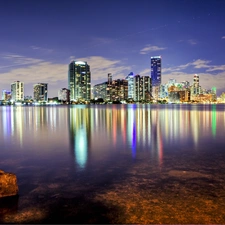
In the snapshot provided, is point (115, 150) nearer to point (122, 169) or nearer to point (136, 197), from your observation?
point (122, 169)

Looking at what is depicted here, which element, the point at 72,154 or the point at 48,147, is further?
the point at 48,147

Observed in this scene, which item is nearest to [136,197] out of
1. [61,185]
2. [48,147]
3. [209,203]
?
[209,203]

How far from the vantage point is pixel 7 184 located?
7484 mm

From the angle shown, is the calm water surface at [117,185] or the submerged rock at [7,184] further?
the submerged rock at [7,184]

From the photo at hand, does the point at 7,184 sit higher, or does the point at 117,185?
the point at 7,184

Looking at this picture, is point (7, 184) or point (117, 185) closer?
point (7, 184)

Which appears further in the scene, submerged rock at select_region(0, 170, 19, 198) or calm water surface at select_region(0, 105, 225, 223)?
submerged rock at select_region(0, 170, 19, 198)

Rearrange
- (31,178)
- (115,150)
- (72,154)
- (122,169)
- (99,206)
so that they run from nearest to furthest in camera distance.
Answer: (99,206) → (31,178) → (122,169) → (72,154) → (115,150)

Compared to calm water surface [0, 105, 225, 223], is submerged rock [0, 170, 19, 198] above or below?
above

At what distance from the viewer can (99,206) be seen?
6.84 metres

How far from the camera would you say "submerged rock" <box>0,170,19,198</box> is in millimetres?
7341

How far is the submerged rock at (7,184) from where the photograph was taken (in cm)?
734

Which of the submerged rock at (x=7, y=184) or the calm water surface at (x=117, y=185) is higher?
the submerged rock at (x=7, y=184)

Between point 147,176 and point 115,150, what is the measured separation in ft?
19.5
